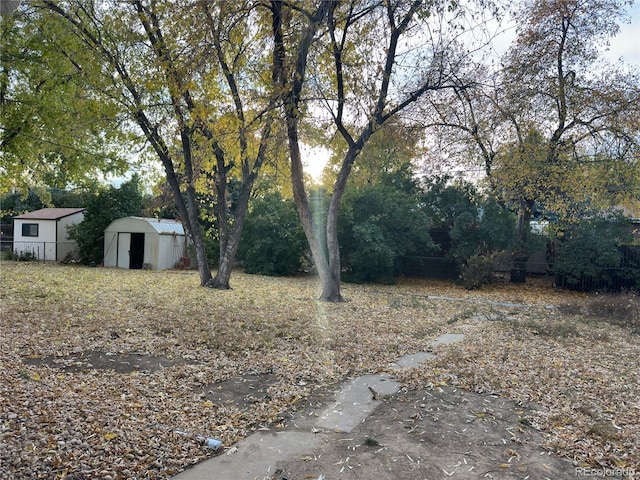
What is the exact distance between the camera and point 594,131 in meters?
12.8

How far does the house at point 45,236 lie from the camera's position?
2073cm

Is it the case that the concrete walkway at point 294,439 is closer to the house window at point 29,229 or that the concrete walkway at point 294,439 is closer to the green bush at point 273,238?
the green bush at point 273,238

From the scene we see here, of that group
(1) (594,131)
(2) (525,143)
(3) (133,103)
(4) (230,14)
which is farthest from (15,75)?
(1) (594,131)

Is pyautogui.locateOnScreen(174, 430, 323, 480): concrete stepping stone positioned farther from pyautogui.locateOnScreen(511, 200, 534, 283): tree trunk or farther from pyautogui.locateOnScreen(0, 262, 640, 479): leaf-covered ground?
pyautogui.locateOnScreen(511, 200, 534, 283): tree trunk

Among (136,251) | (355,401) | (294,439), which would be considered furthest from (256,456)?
(136,251)

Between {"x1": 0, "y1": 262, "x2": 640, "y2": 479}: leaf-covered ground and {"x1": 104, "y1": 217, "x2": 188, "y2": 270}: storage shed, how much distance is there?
8.71 metres

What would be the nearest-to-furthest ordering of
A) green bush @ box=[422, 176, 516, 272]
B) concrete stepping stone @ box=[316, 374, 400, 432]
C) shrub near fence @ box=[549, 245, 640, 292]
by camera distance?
concrete stepping stone @ box=[316, 374, 400, 432] < shrub near fence @ box=[549, 245, 640, 292] < green bush @ box=[422, 176, 516, 272]

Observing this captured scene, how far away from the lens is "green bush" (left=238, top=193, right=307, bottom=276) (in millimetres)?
17469

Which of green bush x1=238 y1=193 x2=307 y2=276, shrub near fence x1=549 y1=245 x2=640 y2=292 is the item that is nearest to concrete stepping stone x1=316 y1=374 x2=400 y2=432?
green bush x1=238 y1=193 x2=307 y2=276

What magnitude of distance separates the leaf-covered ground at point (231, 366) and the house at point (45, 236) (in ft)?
39.9

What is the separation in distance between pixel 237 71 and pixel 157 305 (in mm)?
5049

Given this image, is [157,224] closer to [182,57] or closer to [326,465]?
[182,57]

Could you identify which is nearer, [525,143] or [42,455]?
[42,455]

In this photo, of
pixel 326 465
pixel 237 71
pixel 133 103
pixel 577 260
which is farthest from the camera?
pixel 577 260
